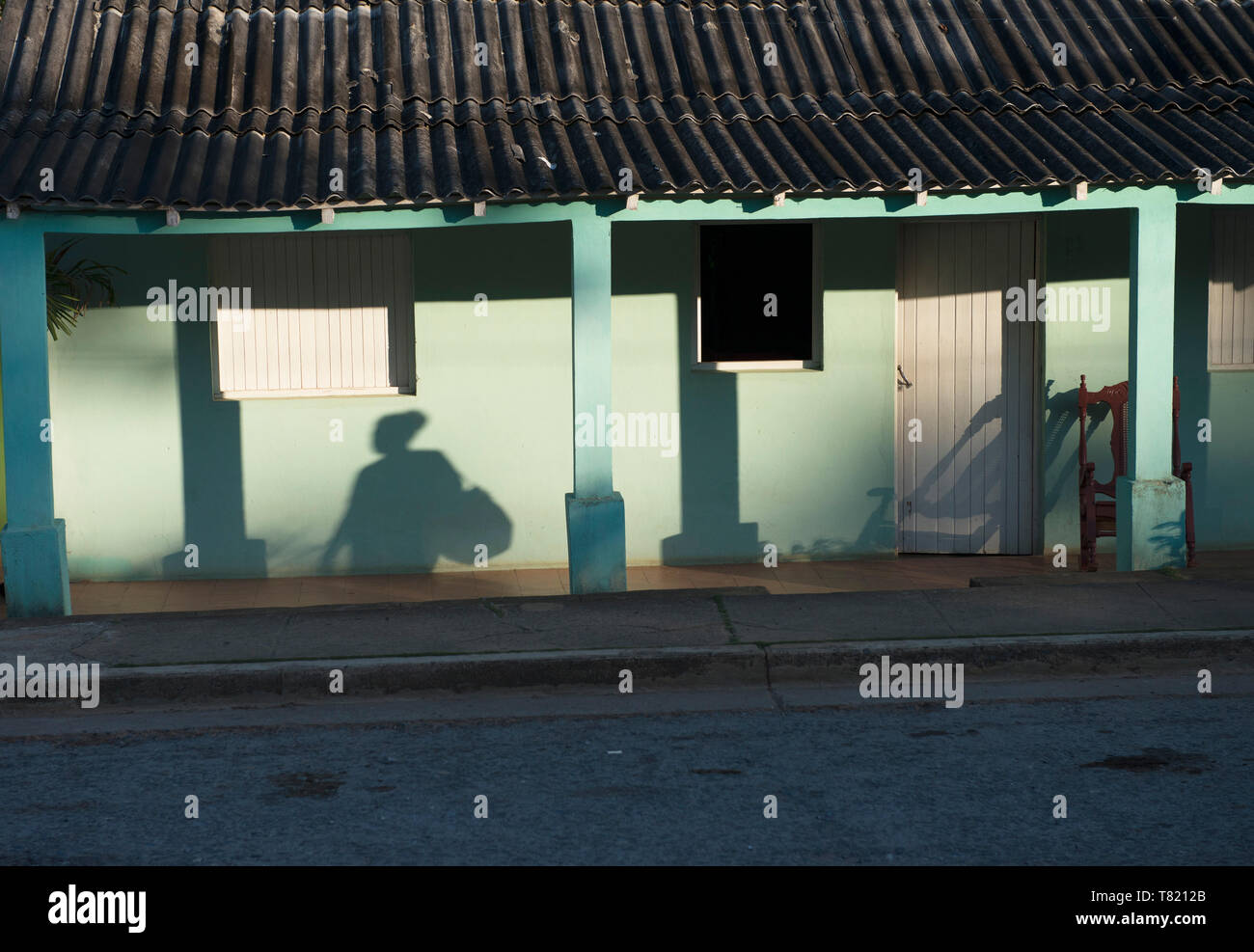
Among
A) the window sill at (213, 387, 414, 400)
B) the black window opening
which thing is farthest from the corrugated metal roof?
the window sill at (213, 387, 414, 400)

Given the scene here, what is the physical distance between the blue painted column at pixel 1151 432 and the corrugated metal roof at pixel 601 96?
0.87m

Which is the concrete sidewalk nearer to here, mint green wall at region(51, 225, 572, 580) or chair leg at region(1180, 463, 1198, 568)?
chair leg at region(1180, 463, 1198, 568)

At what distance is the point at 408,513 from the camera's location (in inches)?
427

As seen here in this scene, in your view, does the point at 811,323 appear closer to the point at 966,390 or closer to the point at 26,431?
the point at 966,390

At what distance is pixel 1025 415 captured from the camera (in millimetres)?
Answer: 11078

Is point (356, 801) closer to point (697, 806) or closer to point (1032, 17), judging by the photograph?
point (697, 806)

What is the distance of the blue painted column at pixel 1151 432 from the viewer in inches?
366

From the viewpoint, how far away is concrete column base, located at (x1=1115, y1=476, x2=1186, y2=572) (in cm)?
938

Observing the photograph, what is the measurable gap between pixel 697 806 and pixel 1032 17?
6956 mm
